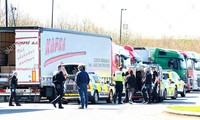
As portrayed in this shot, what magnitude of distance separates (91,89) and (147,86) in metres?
2.51

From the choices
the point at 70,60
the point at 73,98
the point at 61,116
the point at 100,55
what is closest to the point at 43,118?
the point at 61,116

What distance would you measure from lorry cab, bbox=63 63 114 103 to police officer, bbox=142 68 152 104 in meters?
1.86

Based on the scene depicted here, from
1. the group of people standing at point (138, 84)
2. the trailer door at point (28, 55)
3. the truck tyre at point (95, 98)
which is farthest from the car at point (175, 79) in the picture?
the trailer door at point (28, 55)

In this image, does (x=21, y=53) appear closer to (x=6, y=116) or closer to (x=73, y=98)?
(x=73, y=98)

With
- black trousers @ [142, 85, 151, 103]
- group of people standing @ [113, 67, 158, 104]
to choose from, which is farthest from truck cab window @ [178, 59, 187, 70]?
black trousers @ [142, 85, 151, 103]

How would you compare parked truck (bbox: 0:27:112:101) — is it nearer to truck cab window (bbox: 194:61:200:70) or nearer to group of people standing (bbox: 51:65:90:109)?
group of people standing (bbox: 51:65:90:109)

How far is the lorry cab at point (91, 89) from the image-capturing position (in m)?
29.4

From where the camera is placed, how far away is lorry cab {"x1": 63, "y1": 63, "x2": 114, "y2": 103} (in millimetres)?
29406

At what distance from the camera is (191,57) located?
49469 mm

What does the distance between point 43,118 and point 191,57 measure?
1200 inches

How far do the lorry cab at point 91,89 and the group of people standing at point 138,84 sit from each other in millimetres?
513

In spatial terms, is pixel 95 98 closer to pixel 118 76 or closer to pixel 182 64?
pixel 118 76

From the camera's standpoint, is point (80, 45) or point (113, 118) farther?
point (80, 45)

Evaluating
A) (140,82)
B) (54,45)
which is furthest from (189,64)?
(54,45)
